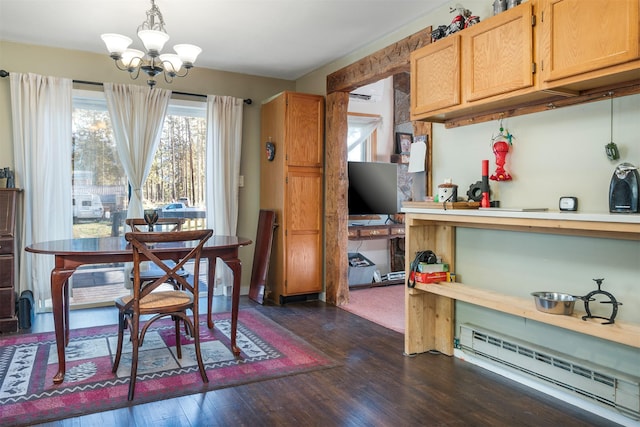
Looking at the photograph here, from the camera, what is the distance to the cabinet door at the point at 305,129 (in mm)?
4664

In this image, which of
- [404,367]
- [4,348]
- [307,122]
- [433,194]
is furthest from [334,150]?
[4,348]

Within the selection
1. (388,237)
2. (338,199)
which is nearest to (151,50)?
(338,199)

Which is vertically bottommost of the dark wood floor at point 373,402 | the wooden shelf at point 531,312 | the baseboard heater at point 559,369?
the dark wood floor at point 373,402

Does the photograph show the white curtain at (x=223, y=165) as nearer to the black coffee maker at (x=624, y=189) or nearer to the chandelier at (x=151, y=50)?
the chandelier at (x=151, y=50)

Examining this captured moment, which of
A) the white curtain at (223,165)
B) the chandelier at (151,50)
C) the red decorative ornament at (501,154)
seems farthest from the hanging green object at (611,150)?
the white curtain at (223,165)

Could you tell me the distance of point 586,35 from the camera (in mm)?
2027

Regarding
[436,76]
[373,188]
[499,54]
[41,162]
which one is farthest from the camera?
[373,188]

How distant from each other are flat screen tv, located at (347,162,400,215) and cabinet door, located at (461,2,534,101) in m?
2.92

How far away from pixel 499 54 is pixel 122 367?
2.95m

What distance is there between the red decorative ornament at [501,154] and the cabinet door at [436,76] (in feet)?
1.21

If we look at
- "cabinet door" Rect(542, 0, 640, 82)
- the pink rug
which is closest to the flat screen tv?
the pink rug

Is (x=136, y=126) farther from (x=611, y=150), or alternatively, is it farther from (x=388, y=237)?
(x=611, y=150)

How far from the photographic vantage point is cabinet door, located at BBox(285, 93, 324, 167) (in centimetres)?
466

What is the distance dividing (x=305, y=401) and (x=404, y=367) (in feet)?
2.62
